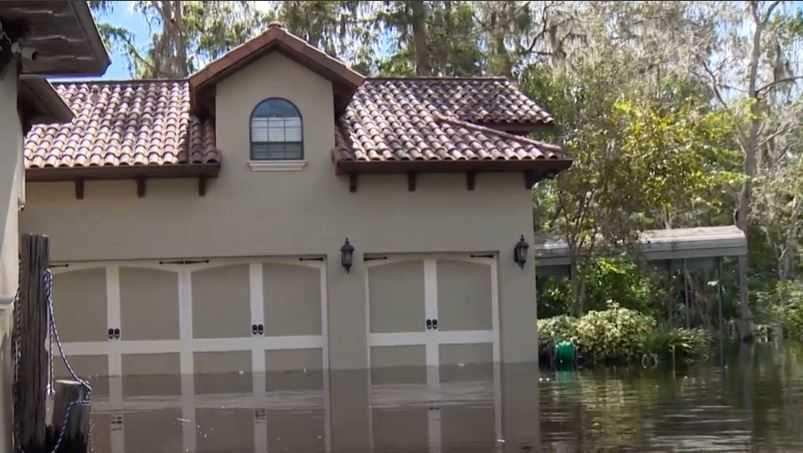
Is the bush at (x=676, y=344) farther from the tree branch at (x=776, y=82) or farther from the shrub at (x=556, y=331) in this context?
the tree branch at (x=776, y=82)

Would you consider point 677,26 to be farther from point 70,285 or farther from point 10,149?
point 10,149

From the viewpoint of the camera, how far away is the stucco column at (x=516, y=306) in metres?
17.5

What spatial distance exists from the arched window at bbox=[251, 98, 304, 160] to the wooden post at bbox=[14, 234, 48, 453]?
336 inches

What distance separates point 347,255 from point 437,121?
11.4 ft

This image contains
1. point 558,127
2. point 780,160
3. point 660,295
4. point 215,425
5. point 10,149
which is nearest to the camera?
point 10,149

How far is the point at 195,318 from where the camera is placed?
17062 mm

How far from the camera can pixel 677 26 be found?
1244 inches

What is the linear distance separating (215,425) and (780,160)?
26764 mm

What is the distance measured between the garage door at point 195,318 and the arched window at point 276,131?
70.4 inches

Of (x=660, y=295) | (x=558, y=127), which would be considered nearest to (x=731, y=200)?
(x=660, y=295)

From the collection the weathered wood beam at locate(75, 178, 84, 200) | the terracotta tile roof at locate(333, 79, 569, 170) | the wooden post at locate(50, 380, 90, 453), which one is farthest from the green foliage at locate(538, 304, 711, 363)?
the wooden post at locate(50, 380, 90, 453)

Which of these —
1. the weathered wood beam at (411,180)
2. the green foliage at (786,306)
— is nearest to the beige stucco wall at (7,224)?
the weathered wood beam at (411,180)

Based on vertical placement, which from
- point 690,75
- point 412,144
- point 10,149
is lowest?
point 10,149

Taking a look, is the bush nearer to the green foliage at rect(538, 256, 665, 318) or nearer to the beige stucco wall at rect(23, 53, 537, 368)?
the green foliage at rect(538, 256, 665, 318)
